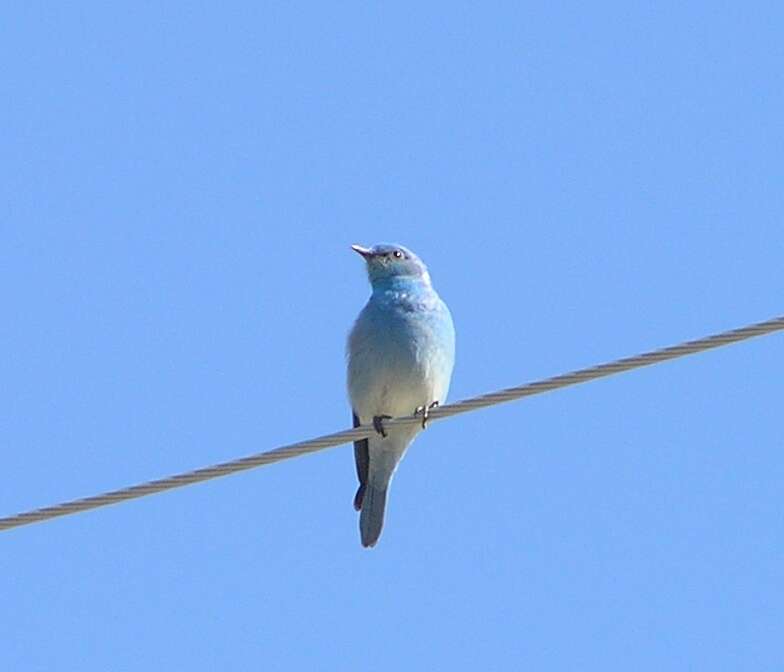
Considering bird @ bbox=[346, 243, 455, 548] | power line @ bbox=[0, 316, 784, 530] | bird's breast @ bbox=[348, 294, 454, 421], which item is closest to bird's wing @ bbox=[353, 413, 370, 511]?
Result: bird @ bbox=[346, 243, 455, 548]

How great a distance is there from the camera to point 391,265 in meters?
12.8

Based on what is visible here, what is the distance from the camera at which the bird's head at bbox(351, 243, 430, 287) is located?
500 inches

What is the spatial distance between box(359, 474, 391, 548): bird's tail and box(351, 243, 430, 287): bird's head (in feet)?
3.83

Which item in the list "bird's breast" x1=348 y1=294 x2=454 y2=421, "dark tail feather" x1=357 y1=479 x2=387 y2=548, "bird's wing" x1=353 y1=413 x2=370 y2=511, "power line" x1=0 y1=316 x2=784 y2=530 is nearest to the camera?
"power line" x1=0 y1=316 x2=784 y2=530

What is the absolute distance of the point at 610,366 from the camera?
8203 millimetres

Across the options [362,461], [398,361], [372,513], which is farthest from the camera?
[362,461]

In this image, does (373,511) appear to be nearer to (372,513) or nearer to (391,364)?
(372,513)

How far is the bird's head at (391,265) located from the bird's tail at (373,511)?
1168 mm

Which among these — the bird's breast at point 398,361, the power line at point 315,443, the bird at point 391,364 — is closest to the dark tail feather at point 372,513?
the bird at point 391,364

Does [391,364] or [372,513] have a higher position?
[391,364]

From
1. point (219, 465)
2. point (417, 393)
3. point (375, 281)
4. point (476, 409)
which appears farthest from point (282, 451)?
point (375, 281)

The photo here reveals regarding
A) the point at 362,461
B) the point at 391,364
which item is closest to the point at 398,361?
the point at 391,364

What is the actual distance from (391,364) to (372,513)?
37.7 inches

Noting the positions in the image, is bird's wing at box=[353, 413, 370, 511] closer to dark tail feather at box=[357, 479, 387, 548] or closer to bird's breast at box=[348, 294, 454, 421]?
dark tail feather at box=[357, 479, 387, 548]
